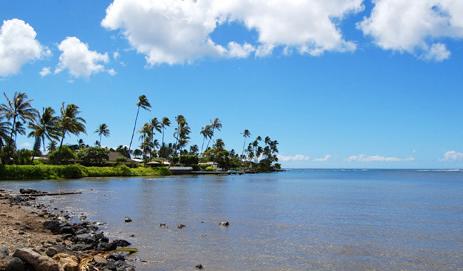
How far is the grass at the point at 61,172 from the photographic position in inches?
3127

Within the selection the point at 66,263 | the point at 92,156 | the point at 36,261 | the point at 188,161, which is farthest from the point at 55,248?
the point at 188,161

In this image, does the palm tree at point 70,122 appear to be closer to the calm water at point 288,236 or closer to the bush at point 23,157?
the bush at point 23,157

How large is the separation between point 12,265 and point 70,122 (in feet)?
290

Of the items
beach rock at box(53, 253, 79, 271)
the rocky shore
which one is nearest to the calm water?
the rocky shore

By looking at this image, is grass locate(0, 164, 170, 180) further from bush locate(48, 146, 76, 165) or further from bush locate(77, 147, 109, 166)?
bush locate(48, 146, 76, 165)

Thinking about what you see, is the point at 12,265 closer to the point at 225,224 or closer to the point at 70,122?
the point at 225,224

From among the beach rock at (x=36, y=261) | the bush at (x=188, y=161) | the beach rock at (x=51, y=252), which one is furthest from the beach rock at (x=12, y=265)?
the bush at (x=188, y=161)

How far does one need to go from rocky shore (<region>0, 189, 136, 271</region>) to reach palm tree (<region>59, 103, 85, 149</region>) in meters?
70.0

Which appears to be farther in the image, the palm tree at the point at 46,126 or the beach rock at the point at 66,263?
the palm tree at the point at 46,126

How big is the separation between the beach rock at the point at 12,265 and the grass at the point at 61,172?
74.1 metres

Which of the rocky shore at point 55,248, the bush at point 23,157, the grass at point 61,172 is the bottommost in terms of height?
the rocky shore at point 55,248

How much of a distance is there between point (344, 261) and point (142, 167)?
107 meters

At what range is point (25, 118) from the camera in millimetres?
83188

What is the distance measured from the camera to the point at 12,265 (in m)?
12.0
